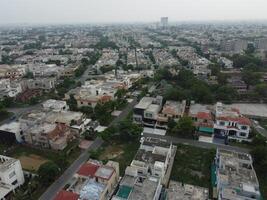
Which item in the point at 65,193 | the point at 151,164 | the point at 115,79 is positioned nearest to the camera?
the point at 65,193

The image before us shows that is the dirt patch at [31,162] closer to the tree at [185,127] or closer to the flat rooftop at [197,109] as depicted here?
the tree at [185,127]

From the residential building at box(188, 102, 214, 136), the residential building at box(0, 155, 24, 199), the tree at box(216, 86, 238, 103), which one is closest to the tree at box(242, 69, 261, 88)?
the tree at box(216, 86, 238, 103)

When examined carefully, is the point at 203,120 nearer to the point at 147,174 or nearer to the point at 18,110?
the point at 147,174

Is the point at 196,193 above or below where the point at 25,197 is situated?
above

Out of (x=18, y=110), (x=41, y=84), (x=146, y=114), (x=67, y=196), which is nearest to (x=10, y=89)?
(x=41, y=84)

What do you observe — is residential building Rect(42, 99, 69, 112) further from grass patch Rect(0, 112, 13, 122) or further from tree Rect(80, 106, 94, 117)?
grass patch Rect(0, 112, 13, 122)

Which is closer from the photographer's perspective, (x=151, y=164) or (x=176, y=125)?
(x=151, y=164)

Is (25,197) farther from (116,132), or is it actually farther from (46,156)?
(116,132)

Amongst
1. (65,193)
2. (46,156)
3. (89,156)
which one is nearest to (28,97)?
(46,156)
